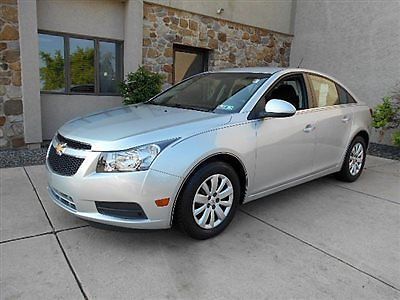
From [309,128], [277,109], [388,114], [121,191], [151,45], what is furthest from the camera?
[151,45]

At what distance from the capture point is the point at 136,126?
Answer: 2.88 meters

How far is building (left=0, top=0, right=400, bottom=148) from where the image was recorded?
5.96 m

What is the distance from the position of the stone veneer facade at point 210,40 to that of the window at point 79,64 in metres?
0.77

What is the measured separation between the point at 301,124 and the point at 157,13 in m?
5.10

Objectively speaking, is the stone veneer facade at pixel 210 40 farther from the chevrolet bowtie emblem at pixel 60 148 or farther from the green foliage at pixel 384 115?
the chevrolet bowtie emblem at pixel 60 148

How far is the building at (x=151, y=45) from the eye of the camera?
596cm

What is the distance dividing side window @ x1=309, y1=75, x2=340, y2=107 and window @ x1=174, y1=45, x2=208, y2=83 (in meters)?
4.57

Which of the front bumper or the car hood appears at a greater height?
the car hood

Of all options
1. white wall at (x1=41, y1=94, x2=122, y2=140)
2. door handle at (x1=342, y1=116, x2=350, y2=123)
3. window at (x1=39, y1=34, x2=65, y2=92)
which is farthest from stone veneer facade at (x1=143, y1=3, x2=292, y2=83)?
door handle at (x1=342, y1=116, x2=350, y2=123)

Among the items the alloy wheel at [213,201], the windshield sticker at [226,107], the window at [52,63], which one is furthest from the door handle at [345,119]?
the window at [52,63]

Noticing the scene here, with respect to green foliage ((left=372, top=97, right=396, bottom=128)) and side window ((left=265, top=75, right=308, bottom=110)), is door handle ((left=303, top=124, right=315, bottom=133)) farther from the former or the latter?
green foliage ((left=372, top=97, right=396, bottom=128))

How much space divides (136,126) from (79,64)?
15.6ft

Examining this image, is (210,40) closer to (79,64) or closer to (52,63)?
(79,64)

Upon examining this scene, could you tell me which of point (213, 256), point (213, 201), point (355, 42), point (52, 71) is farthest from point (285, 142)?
point (355, 42)
